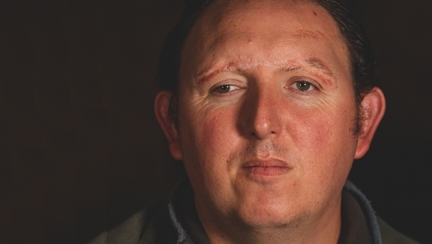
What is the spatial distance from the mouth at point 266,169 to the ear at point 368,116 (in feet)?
1.08

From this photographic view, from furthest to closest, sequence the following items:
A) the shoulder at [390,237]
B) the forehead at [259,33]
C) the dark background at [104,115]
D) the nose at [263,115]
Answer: the dark background at [104,115] → the shoulder at [390,237] → the forehead at [259,33] → the nose at [263,115]

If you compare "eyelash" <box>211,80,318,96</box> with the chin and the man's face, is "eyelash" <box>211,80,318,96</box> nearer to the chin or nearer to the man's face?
the man's face

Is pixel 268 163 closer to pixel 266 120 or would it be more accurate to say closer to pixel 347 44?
pixel 266 120

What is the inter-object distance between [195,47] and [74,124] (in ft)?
2.65

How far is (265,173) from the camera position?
65.4 inches

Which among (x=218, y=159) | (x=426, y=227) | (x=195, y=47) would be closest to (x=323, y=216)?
(x=218, y=159)

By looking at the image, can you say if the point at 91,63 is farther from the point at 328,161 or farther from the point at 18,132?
the point at 328,161

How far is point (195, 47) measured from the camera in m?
1.85

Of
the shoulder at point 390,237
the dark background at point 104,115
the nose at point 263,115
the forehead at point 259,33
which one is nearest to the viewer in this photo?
the nose at point 263,115

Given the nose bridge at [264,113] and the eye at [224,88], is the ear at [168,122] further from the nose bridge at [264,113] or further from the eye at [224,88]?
the nose bridge at [264,113]

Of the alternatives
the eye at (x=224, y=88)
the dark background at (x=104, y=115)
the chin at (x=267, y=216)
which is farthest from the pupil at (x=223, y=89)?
the dark background at (x=104, y=115)

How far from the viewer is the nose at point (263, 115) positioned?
5.39ft

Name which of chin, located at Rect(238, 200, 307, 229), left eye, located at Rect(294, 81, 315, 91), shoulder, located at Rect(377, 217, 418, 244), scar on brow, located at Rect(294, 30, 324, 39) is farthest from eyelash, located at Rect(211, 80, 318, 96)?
shoulder, located at Rect(377, 217, 418, 244)

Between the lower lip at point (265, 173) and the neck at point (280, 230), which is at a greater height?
the lower lip at point (265, 173)
